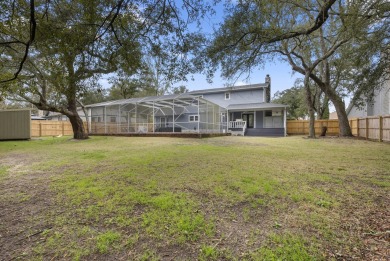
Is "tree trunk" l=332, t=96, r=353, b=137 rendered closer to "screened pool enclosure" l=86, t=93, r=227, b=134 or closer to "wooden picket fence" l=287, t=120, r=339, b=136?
"wooden picket fence" l=287, t=120, r=339, b=136

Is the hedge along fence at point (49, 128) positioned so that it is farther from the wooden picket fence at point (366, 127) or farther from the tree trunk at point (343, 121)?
the wooden picket fence at point (366, 127)

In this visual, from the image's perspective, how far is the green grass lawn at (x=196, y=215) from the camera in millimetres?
2088

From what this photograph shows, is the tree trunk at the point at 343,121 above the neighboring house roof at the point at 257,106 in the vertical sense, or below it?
below

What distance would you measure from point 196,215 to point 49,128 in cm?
2400

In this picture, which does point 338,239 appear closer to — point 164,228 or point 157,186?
point 164,228

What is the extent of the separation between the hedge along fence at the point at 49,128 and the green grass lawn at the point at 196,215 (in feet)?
63.0

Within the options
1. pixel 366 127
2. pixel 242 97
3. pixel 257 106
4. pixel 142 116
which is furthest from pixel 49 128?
pixel 366 127

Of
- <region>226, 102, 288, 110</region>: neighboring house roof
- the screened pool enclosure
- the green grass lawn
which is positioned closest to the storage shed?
the screened pool enclosure

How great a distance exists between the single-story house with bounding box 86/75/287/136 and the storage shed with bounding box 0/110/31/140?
581 cm

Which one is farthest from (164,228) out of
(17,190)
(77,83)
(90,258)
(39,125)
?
(39,125)

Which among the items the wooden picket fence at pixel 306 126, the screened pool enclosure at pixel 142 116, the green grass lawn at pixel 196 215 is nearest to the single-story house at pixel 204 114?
the screened pool enclosure at pixel 142 116

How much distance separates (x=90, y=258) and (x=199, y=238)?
41.2 inches

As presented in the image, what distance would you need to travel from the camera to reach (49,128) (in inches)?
854

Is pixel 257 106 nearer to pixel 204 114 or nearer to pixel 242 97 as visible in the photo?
pixel 242 97
